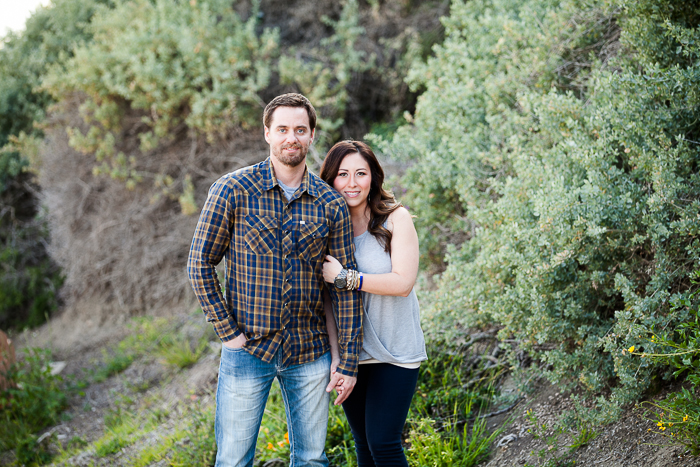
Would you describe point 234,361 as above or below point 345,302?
below

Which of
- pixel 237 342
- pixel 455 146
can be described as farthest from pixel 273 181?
pixel 455 146

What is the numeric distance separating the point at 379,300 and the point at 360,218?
45 centimetres

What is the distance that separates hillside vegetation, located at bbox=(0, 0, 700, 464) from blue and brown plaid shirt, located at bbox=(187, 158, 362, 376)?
1.15 metres

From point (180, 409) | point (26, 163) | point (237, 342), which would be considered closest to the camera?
point (237, 342)

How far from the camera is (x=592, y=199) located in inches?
111

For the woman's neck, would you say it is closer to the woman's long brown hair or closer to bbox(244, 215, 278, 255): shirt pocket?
the woman's long brown hair

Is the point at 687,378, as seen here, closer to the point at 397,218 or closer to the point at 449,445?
the point at 449,445

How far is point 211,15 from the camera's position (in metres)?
7.23

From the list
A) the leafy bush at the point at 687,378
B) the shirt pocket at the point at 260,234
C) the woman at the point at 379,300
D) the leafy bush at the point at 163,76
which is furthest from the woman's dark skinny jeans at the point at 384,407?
the leafy bush at the point at 163,76

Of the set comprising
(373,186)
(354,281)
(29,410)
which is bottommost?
(29,410)

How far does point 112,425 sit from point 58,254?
14.3 feet

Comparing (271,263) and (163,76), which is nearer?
(271,263)

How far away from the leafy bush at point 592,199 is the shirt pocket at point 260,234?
1.45 metres

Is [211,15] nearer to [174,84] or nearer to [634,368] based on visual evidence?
[174,84]
